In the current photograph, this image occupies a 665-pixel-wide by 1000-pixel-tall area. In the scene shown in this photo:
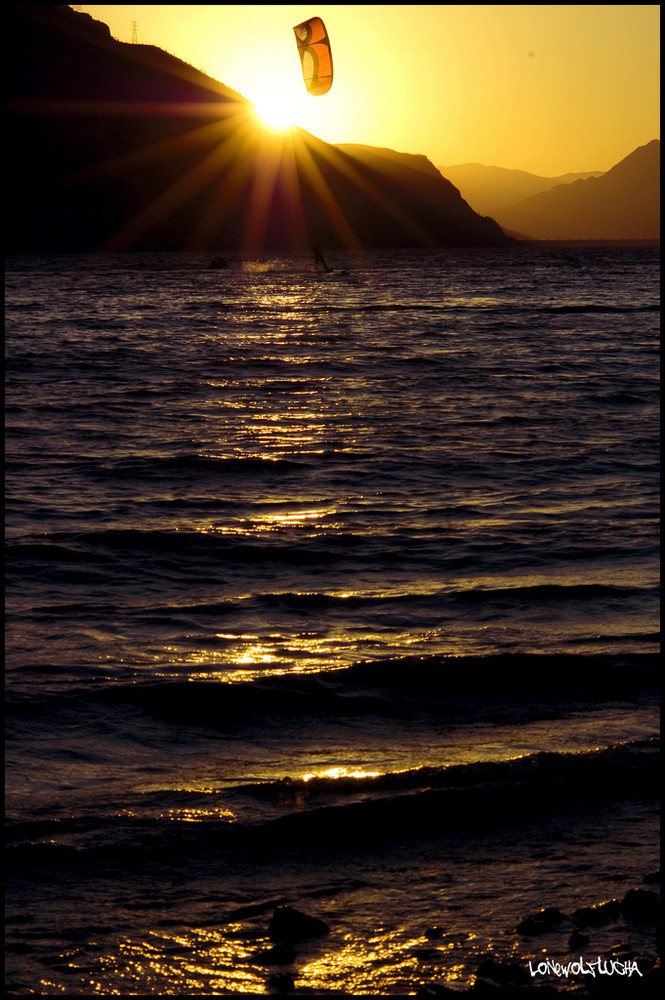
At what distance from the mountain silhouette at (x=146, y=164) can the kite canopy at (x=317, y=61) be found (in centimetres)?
10130

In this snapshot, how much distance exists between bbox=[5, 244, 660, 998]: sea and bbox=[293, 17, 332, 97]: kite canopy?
15029mm

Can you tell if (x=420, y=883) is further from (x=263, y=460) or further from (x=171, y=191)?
(x=171, y=191)

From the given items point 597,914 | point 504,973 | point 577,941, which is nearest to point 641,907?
point 597,914

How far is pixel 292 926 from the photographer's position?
11.4 feet

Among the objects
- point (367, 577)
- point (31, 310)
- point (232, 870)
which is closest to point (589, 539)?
point (367, 577)

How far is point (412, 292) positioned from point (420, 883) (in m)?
49.3

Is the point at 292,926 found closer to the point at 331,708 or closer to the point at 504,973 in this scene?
the point at 504,973

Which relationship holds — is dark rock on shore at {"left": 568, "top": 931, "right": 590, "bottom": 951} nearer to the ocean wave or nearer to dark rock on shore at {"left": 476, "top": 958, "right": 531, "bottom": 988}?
dark rock on shore at {"left": 476, "top": 958, "right": 531, "bottom": 988}

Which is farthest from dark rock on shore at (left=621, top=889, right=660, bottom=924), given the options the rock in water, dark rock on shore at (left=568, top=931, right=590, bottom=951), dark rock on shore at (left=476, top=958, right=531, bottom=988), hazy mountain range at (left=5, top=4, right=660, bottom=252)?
hazy mountain range at (left=5, top=4, right=660, bottom=252)

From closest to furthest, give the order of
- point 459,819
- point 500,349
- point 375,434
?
point 459,819 < point 375,434 < point 500,349

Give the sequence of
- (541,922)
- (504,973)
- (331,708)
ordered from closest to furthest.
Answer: (504,973)
(541,922)
(331,708)

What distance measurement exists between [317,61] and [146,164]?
4938 inches

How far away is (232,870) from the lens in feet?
13.0

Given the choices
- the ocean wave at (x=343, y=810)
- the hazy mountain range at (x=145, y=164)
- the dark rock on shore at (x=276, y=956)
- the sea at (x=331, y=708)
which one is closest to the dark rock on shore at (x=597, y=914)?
the sea at (x=331, y=708)
